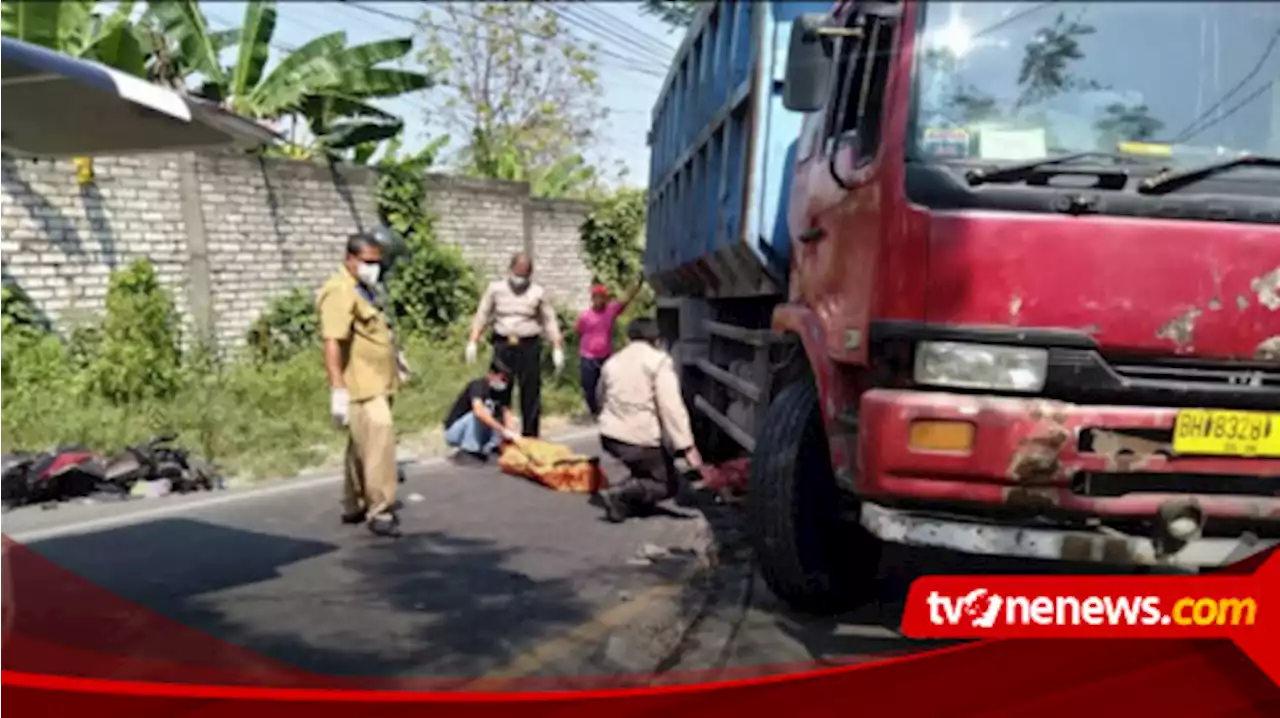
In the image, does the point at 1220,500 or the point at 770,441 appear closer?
the point at 1220,500

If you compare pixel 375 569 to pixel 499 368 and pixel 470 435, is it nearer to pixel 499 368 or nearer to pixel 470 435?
pixel 470 435

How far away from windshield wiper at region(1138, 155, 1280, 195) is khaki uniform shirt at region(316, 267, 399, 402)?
307 centimetres

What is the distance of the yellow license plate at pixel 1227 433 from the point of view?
2.03 m

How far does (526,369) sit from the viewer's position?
7023 millimetres

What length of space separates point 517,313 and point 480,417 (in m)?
0.69

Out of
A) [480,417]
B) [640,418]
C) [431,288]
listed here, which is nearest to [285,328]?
[640,418]

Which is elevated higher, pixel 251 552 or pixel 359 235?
pixel 359 235

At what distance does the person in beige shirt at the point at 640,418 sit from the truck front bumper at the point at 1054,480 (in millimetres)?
2841

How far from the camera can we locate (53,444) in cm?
215

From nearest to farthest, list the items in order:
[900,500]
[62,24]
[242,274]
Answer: [62,24] < [900,500] < [242,274]

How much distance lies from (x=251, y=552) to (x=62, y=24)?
210 cm

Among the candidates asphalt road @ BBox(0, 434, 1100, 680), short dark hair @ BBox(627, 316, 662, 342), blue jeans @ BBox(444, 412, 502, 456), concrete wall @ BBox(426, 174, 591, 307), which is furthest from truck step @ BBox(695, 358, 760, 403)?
blue jeans @ BBox(444, 412, 502, 456)

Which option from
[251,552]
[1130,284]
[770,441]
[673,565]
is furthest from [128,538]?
[1130,284]

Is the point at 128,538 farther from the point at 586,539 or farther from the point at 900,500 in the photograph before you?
the point at 586,539
